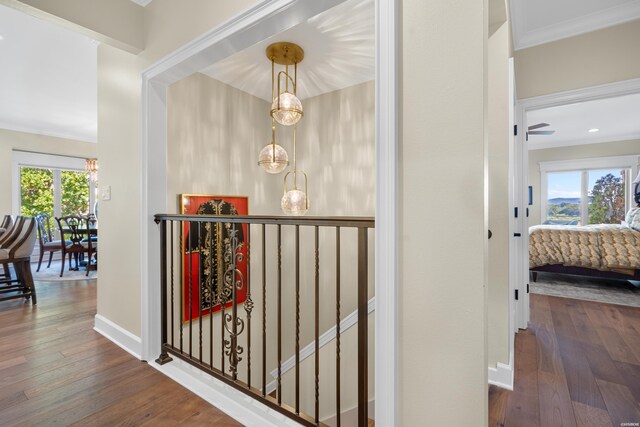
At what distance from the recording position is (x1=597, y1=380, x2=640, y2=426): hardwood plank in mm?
1484

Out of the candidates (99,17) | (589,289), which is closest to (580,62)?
(589,289)

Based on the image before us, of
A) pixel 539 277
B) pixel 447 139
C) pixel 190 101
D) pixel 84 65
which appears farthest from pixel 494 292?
pixel 84 65

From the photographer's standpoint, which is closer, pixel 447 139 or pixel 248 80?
pixel 447 139

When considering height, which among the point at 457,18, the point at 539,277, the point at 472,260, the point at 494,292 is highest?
the point at 457,18

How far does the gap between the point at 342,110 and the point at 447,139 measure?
2.70 metres

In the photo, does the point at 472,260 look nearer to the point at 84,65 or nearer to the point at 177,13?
the point at 177,13

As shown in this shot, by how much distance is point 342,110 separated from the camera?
3.45m

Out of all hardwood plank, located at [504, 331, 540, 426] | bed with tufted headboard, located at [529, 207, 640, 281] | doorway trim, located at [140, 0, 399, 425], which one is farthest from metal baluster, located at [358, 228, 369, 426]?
bed with tufted headboard, located at [529, 207, 640, 281]

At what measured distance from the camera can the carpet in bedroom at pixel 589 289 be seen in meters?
3.51

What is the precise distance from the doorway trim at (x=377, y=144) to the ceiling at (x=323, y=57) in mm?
784

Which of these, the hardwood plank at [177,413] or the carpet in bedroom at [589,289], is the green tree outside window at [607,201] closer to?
the carpet in bedroom at [589,289]

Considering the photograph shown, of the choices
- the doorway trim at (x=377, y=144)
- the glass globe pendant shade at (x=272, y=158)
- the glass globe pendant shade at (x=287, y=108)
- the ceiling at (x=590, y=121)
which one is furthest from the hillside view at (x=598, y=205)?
the doorway trim at (x=377, y=144)

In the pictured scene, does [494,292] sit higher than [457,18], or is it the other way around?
[457,18]

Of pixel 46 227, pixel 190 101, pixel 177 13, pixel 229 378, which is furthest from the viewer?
pixel 46 227
